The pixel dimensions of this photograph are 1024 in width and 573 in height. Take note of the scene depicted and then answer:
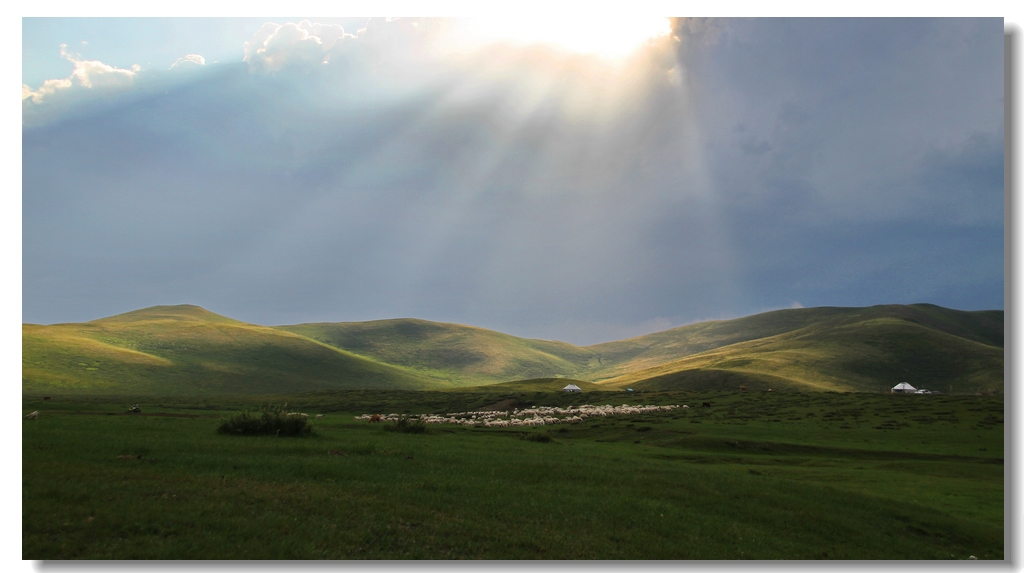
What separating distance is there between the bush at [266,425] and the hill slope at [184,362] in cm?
9464

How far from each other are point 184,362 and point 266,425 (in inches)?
5212

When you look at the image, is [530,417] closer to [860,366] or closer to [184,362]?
[184,362]

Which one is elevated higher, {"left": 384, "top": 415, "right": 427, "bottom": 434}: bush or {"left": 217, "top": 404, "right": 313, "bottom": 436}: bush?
{"left": 217, "top": 404, "right": 313, "bottom": 436}: bush

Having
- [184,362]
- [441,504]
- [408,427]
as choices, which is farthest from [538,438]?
[184,362]

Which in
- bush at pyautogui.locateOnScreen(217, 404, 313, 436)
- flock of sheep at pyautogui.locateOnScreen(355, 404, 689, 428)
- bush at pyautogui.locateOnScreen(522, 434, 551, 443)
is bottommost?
flock of sheep at pyautogui.locateOnScreen(355, 404, 689, 428)

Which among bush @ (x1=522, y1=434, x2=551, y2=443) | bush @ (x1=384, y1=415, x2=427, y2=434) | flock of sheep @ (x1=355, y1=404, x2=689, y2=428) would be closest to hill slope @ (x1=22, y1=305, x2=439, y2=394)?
flock of sheep @ (x1=355, y1=404, x2=689, y2=428)

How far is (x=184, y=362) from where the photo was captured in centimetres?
13188

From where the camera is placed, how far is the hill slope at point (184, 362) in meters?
103

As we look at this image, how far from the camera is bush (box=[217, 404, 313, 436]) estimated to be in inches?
899

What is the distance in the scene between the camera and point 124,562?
897 centimetres

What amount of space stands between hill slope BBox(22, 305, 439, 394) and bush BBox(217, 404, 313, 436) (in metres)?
94.6

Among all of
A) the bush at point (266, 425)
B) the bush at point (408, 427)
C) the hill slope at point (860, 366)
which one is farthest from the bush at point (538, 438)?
the hill slope at point (860, 366)

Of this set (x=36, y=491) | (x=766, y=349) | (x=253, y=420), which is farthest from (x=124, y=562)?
(x=766, y=349)

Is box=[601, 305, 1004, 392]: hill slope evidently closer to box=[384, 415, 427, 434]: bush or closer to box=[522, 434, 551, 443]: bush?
box=[522, 434, 551, 443]: bush
